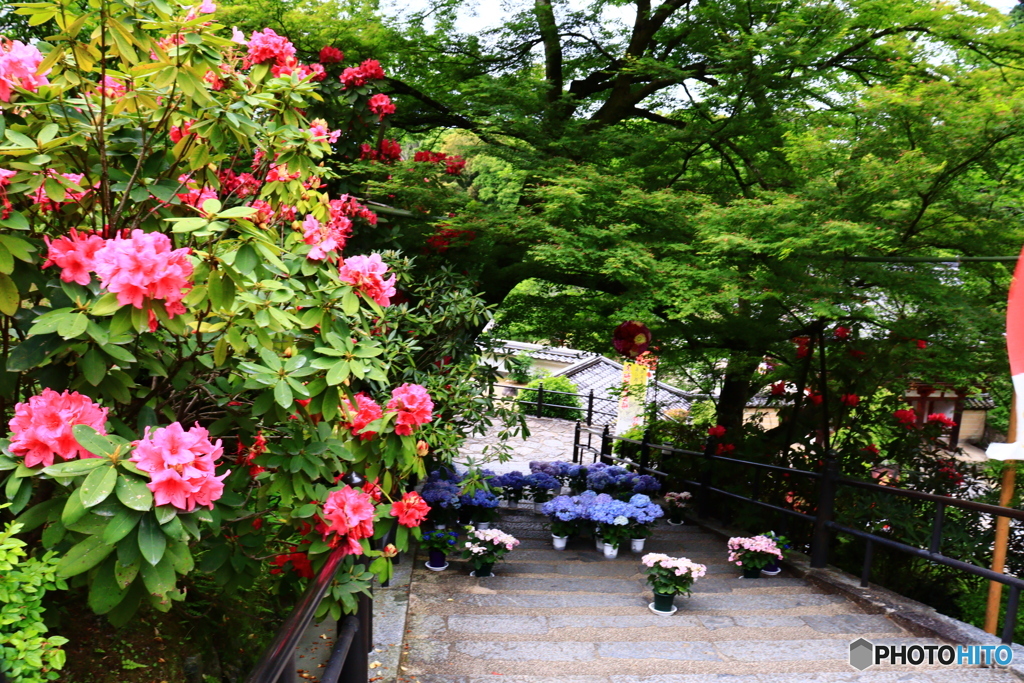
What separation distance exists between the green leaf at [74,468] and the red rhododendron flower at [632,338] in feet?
17.2

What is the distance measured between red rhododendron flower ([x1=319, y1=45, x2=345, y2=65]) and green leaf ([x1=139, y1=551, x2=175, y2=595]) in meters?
5.21

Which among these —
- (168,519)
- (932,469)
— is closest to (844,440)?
(932,469)

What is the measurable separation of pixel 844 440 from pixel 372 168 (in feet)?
17.5

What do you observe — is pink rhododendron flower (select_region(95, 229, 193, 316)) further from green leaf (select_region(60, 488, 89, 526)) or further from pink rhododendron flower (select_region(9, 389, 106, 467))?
green leaf (select_region(60, 488, 89, 526))

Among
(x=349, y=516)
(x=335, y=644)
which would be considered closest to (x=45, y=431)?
(x=349, y=516)

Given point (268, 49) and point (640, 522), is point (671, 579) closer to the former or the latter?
point (640, 522)

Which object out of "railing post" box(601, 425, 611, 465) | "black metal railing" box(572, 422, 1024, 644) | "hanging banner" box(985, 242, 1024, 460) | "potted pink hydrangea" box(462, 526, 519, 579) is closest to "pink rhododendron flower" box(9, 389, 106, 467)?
"hanging banner" box(985, 242, 1024, 460)

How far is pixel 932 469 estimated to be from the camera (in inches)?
250

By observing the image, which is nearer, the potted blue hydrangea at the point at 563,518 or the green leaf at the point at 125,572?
the green leaf at the point at 125,572

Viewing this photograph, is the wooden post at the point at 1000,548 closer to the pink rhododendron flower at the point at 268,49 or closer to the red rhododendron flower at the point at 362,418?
the red rhododendron flower at the point at 362,418

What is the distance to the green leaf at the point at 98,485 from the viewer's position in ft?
4.23

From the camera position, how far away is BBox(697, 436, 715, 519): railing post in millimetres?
7539

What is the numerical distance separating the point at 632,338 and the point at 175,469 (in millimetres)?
5250

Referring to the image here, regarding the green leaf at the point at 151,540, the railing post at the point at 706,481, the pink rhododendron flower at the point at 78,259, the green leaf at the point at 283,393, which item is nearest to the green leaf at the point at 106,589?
the green leaf at the point at 151,540
